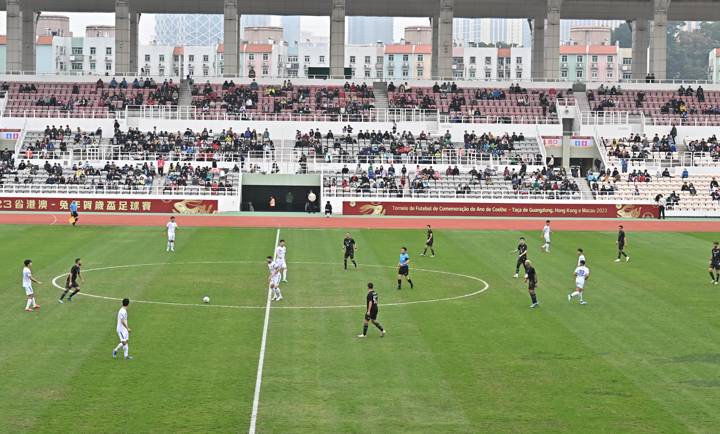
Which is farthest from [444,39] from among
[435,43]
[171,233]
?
[171,233]

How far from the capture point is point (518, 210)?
79.3 meters

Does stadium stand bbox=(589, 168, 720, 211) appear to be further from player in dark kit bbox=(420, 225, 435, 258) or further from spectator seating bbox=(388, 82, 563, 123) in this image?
player in dark kit bbox=(420, 225, 435, 258)

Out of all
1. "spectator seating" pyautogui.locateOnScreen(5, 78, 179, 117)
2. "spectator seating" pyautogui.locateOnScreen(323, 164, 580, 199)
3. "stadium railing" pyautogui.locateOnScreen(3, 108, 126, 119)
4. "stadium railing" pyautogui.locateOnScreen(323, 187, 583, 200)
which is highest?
"spectator seating" pyautogui.locateOnScreen(5, 78, 179, 117)

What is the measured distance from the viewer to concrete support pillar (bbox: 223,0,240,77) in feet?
327

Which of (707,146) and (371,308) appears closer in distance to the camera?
(371,308)

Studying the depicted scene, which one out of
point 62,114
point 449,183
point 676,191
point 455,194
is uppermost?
point 62,114

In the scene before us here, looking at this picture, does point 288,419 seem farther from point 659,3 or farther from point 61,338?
point 659,3

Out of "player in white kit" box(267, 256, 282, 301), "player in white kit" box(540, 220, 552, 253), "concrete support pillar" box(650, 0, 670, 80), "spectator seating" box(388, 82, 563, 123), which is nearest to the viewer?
"player in white kit" box(267, 256, 282, 301)

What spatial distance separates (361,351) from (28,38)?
85.7 metres

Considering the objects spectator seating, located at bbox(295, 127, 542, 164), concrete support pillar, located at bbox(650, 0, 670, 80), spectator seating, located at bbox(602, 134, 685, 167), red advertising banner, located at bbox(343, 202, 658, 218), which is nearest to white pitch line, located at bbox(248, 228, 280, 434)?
red advertising banner, located at bbox(343, 202, 658, 218)

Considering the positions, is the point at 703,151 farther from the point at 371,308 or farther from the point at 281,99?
the point at 371,308

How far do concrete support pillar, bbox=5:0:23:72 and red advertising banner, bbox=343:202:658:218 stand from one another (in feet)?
134

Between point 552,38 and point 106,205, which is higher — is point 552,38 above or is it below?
above

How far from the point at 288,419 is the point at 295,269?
24.2 metres
